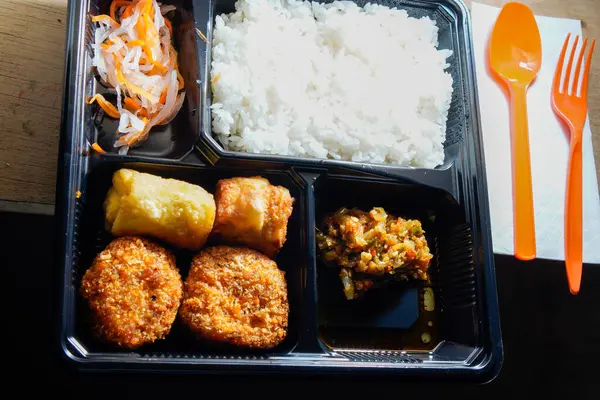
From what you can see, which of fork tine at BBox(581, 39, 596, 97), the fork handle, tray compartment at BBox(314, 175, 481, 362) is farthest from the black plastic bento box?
fork tine at BBox(581, 39, 596, 97)

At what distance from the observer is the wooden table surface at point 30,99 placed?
210cm

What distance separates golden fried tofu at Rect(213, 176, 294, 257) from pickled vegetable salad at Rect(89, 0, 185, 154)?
0.39 metres

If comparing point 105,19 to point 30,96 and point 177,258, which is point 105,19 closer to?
point 30,96

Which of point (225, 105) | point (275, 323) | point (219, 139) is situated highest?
point (225, 105)

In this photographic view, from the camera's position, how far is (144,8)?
205cm

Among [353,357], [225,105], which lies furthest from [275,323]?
[225,105]

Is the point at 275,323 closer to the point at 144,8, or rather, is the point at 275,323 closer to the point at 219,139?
the point at 219,139

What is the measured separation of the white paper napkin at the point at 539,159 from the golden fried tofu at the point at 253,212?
3.67 feet

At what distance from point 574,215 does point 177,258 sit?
6.30 ft

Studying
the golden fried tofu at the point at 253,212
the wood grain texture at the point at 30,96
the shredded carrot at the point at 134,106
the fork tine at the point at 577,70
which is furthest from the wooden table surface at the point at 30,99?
the fork tine at the point at 577,70

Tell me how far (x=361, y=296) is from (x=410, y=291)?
24 cm

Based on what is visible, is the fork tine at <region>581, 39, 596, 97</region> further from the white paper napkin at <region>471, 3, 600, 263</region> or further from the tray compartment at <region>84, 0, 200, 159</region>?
the tray compartment at <region>84, 0, 200, 159</region>

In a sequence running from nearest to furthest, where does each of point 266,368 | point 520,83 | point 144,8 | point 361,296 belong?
point 266,368, point 144,8, point 361,296, point 520,83

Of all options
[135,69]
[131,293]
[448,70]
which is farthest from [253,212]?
[448,70]
